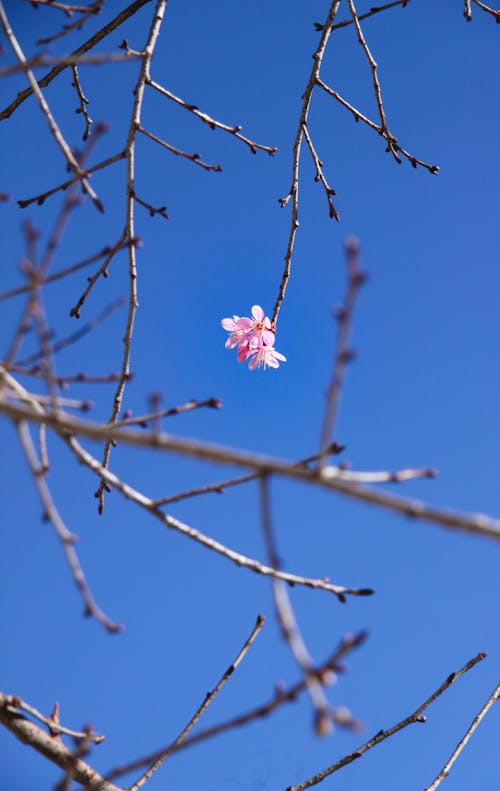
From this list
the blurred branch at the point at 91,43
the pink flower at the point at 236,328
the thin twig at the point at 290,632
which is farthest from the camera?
the pink flower at the point at 236,328

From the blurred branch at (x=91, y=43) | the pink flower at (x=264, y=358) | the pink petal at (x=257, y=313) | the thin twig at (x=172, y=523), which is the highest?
the blurred branch at (x=91, y=43)

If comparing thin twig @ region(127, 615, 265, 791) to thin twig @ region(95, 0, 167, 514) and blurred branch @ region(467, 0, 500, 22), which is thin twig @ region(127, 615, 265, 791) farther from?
blurred branch @ region(467, 0, 500, 22)

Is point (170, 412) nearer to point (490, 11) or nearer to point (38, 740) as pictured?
point (38, 740)

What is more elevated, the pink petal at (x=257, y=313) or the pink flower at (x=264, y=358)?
the pink petal at (x=257, y=313)

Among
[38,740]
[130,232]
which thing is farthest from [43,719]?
[130,232]

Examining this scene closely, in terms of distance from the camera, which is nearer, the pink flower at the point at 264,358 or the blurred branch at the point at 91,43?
the blurred branch at the point at 91,43

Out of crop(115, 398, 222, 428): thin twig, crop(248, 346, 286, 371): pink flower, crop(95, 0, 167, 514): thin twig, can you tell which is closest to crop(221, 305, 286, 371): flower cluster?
crop(248, 346, 286, 371): pink flower

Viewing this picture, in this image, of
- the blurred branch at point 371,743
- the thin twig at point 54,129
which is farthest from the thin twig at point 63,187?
the blurred branch at point 371,743

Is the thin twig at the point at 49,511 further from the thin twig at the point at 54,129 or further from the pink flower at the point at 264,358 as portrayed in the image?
the pink flower at the point at 264,358
